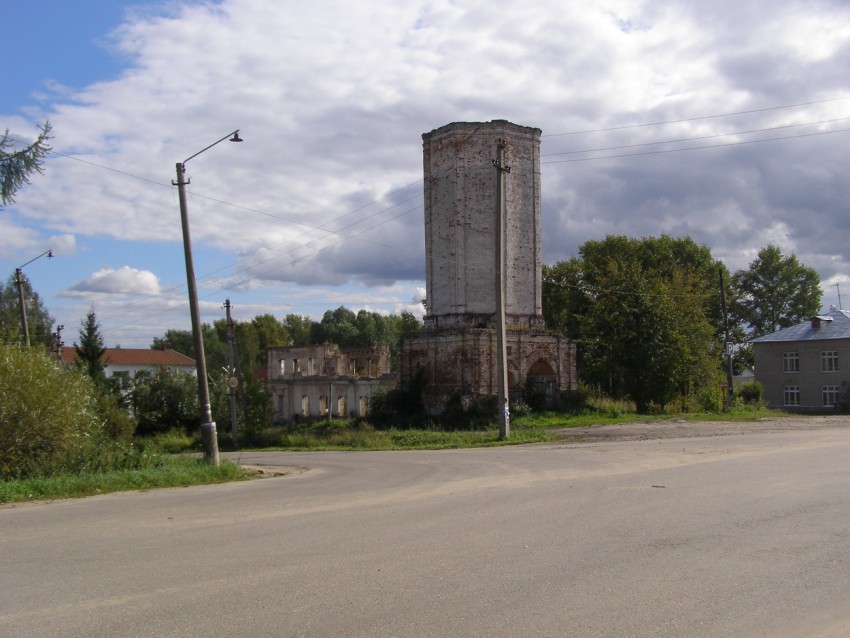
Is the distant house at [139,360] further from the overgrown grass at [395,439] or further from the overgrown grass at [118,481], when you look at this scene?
the overgrown grass at [118,481]

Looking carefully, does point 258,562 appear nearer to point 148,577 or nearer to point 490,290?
point 148,577

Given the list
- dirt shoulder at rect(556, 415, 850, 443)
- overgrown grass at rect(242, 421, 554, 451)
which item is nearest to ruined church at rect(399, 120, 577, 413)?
overgrown grass at rect(242, 421, 554, 451)

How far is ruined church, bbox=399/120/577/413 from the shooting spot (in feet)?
122

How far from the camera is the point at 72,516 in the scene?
11.9m

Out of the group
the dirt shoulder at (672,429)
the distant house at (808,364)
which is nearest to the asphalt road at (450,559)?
the dirt shoulder at (672,429)

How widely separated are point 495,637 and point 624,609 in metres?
1.29

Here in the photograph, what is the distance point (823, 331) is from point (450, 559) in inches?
2122

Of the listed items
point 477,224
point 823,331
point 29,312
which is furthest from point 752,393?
point 29,312

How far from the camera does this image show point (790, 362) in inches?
2213

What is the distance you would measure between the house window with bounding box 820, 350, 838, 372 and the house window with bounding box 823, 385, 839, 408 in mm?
1224

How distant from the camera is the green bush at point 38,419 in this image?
16328mm

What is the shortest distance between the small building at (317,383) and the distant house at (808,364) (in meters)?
27.9

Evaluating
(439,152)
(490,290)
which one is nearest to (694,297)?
(490,290)

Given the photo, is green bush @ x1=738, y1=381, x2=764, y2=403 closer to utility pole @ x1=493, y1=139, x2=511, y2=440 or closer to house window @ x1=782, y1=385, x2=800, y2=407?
house window @ x1=782, y1=385, x2=800, y2=407
